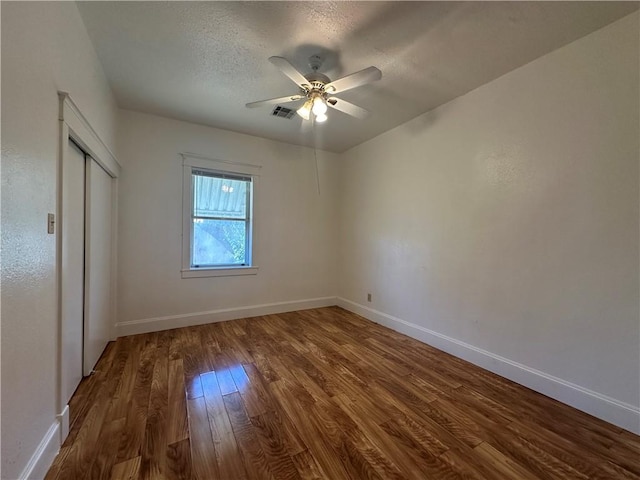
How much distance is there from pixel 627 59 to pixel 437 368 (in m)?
2.68

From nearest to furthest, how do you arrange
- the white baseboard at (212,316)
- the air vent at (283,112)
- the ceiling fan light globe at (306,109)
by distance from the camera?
the ceiling fan light globe at (306,109) → the air vent at (283,112) → the white baseboard at (212,316)

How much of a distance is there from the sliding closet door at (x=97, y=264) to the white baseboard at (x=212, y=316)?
283mm

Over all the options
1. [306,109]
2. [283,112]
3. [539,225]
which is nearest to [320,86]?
[306,109]

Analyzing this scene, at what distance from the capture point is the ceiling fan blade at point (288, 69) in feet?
5.84

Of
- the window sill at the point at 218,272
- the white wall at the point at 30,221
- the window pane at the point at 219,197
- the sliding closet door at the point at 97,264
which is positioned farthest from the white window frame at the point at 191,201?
the white wall at the point at 30,221

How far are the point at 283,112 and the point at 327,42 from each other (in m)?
1.24

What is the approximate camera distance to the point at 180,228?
3469 mm

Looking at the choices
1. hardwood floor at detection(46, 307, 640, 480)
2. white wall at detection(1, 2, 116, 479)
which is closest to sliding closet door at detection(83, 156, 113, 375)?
hardwood floor at detection(46, 307, 640, 480)

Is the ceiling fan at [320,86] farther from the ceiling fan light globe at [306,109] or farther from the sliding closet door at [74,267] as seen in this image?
the sliding closet door at [74,267]

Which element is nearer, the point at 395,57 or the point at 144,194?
the point at 395,57

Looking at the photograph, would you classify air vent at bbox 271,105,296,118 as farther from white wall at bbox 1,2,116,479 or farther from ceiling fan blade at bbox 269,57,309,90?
white wall at bbox 1,2,116,479

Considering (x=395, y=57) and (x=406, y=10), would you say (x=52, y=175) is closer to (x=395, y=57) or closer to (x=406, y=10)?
(x=406, y=10)

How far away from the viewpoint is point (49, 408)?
1.41 m

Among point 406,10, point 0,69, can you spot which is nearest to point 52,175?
point 0,69
